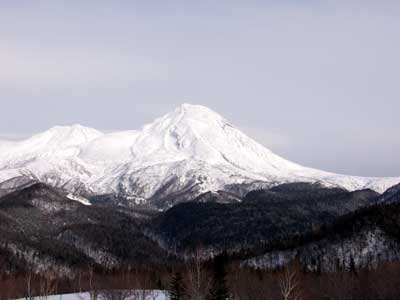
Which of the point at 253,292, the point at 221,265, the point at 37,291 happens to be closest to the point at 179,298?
the point at 221,265

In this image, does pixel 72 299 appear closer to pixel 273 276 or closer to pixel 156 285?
pixel 156 285

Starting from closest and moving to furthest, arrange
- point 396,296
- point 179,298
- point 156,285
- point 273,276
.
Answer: point 179,298
point 396,296
point 273,276
point 156,285

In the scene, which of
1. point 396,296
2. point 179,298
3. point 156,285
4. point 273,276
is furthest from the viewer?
point 156,285

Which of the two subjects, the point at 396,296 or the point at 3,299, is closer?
the point at 396,296

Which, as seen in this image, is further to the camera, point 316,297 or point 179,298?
point 316,297

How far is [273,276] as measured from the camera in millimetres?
168625

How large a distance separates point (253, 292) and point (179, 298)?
3943 cm

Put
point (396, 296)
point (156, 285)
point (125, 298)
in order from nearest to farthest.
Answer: point (396, 296) → point (125, 298) → point (156, 285)

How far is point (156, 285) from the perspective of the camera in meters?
184

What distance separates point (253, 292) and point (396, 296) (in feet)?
101

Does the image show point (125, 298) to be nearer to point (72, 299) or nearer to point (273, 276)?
point (72, 299)

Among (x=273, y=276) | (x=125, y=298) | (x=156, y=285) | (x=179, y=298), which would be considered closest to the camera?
(x=179, y=298)

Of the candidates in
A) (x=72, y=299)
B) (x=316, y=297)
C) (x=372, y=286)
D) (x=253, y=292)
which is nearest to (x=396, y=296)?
(x=372, y=286)

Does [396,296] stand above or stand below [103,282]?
below
